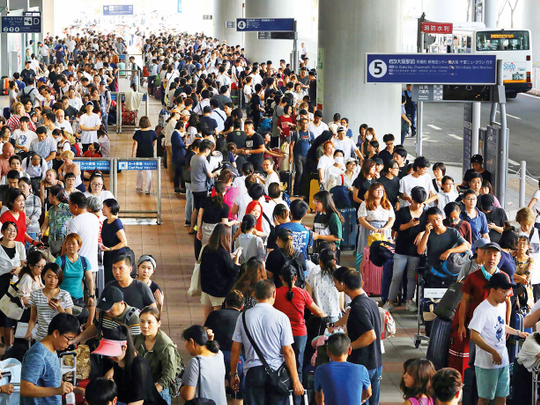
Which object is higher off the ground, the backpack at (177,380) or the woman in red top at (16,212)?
the woman in red top at (16,212)

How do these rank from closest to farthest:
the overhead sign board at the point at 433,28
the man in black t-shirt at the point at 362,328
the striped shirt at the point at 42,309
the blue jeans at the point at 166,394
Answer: the blue jeans at the point at 166,394, the man in black t-shirt at the point at 362,328, the striped shirt at the point at 42,309, the overhead sign board at the point at 433,28

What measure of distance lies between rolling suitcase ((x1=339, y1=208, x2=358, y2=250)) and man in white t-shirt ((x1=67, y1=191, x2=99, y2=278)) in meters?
4.66

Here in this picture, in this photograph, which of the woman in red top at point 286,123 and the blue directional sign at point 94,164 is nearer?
the blue directional sign at point 94,164

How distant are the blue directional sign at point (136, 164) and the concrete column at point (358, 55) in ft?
20.2

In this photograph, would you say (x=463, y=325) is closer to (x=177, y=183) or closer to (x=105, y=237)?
(x=105, y=237)

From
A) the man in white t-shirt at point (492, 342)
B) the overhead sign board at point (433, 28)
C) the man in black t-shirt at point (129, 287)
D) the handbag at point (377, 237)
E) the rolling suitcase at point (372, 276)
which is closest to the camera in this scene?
the man in white t-shirt at point (492, 342)

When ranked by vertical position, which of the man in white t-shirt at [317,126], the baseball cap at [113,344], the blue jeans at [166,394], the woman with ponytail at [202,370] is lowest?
the blue jeans at [166,394]

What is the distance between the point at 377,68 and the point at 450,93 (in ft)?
4.40

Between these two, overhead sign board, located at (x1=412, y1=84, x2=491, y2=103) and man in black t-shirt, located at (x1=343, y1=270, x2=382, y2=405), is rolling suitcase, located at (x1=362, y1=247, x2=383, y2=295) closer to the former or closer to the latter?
overhead sign board, located at (x1=412, y1=84, x2=491, y2=103)

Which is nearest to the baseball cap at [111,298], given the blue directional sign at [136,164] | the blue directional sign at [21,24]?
the blue directional sign at [136,164]

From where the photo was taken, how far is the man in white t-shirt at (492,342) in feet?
23.9

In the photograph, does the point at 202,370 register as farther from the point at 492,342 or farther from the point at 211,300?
the point at 211,300

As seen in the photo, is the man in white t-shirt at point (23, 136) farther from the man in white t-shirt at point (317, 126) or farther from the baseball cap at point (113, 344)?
the baseball cap at point (113, 344)

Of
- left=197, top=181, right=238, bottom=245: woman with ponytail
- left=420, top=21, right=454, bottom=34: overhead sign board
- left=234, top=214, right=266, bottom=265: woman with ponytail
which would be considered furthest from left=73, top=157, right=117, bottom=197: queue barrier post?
left=420, top=21, right=454, bottom=34: overhead sign board
